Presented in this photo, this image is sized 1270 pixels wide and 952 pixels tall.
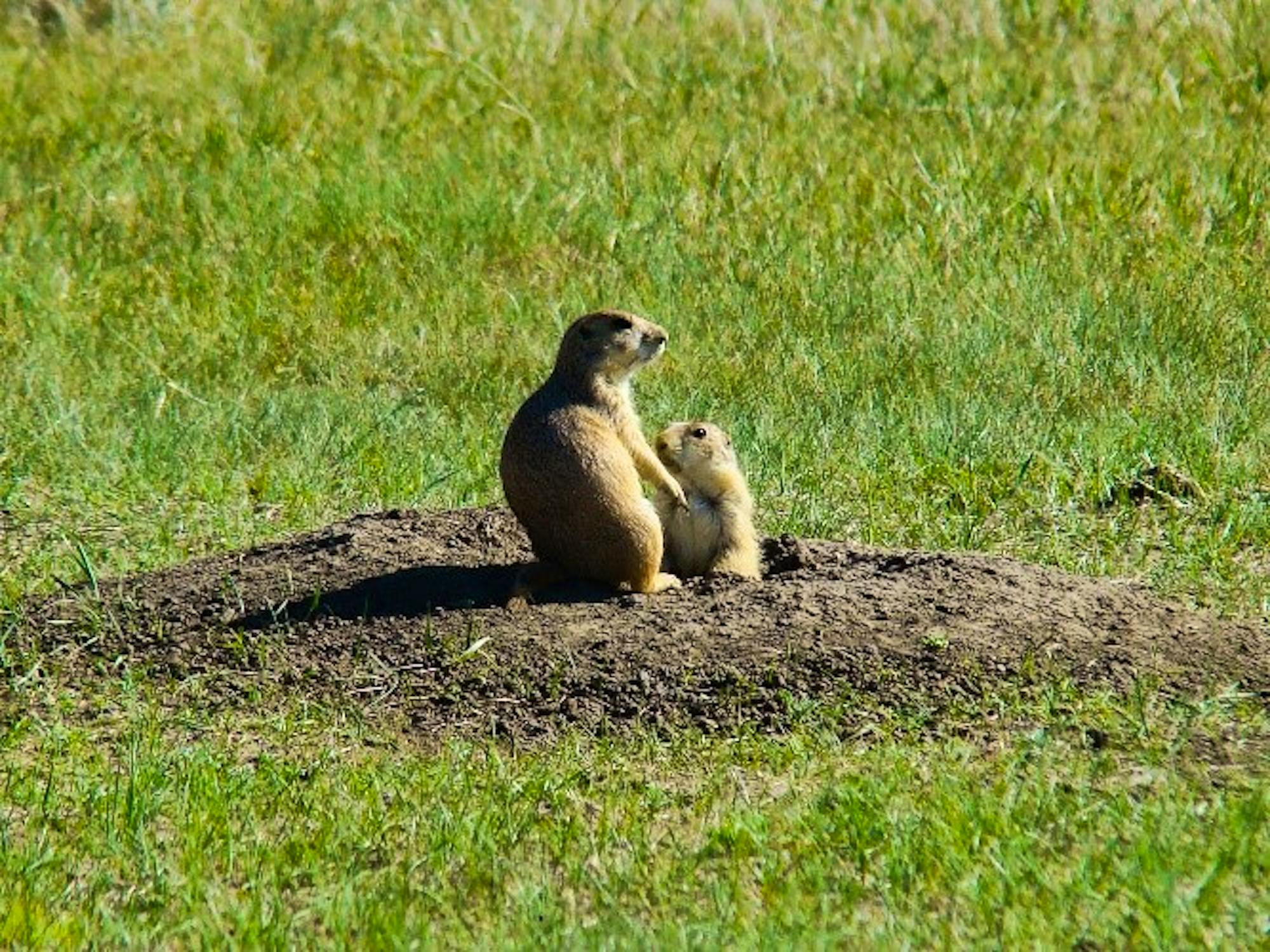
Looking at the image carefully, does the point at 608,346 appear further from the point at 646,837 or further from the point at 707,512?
the point at 646,837

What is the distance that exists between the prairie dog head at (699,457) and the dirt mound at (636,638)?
1.04 feet

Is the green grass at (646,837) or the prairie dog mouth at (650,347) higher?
the prairie dog mouth at (650,347)

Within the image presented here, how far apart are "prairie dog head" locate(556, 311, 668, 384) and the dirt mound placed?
0.58 m

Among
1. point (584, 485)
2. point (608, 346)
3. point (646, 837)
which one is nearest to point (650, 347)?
point (608, 346)

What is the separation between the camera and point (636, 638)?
222 inches

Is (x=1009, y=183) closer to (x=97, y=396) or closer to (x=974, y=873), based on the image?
(x=97, y=396)

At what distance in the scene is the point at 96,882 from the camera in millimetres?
4688

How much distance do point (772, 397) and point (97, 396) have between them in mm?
2537

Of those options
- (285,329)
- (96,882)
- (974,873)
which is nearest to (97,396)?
(285,329)

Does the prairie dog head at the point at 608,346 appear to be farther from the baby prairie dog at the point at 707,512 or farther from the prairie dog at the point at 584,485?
the baby prairie dog at the point at 707,512

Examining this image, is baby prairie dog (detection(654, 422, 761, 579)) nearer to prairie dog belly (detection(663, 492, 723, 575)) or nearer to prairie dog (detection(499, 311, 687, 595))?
prairie dog belly (detection(663, 492, 723, 575))

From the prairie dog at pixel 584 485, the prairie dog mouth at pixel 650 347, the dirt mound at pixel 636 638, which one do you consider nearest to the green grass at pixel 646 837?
the dirt mound at pixel 636 638

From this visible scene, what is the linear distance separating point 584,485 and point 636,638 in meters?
0.43

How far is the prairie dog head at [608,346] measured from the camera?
20.4 feet
